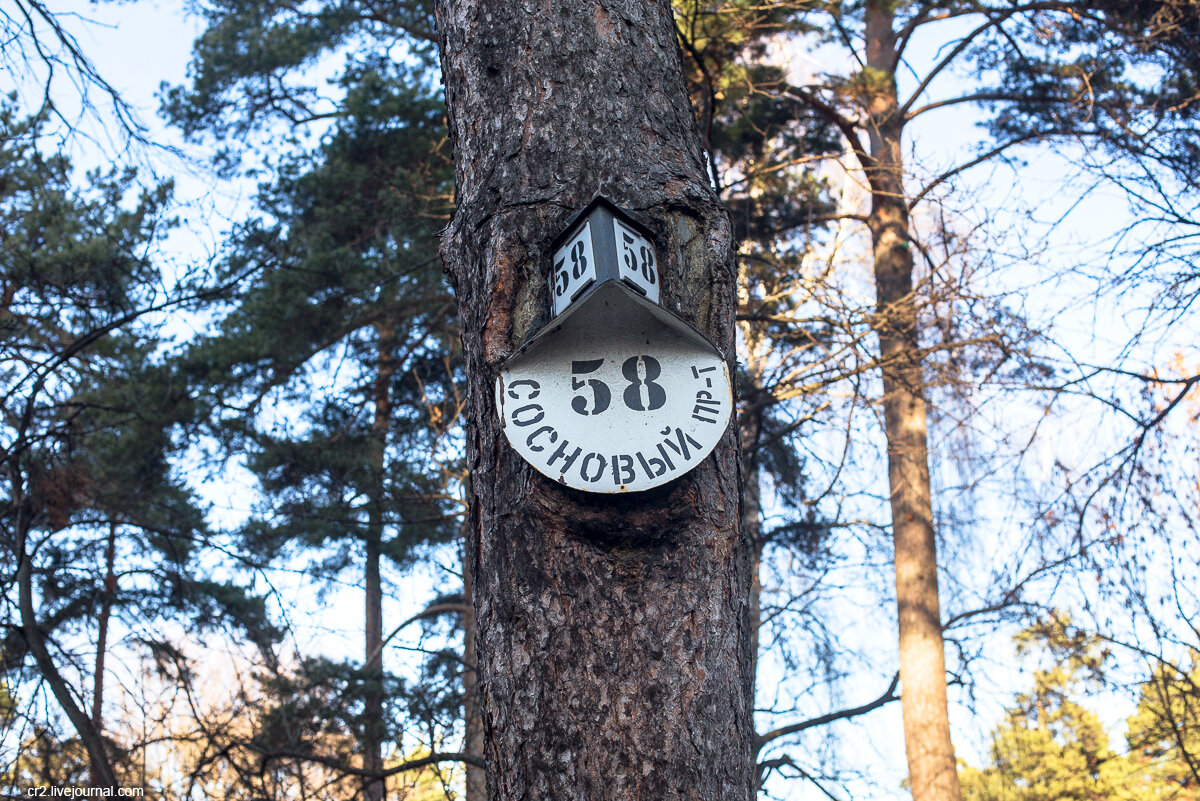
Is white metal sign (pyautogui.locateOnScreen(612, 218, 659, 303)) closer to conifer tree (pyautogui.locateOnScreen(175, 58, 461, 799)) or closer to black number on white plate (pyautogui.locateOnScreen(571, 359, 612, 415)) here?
black number on white plate (pyautogui.locateOnScreen(571, 359, 612, 415))

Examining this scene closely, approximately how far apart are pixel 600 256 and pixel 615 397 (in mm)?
274

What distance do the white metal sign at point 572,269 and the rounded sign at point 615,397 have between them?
0.23ft

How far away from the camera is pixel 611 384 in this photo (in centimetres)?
194

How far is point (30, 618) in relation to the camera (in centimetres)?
516

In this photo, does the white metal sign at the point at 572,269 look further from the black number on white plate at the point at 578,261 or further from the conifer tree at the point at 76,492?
the conifer tree at the point at 76,492

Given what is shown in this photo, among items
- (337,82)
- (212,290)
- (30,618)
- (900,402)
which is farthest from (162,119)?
(900,402)

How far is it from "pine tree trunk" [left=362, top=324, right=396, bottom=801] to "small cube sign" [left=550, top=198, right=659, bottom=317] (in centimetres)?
474

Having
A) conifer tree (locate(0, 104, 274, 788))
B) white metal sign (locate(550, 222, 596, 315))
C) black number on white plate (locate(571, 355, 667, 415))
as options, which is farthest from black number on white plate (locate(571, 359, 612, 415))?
conifer tree (locate(0, 104, 274, 788))

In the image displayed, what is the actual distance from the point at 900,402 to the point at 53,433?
6325 mm

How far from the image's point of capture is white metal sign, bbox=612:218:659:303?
6.33ft

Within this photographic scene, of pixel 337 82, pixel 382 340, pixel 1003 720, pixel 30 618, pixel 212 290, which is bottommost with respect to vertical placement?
pixel 1003 720

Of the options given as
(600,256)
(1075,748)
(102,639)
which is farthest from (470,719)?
(1075,748)

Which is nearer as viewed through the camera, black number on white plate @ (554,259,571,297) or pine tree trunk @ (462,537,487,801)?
black number on white plate @ (554,259,571,297)

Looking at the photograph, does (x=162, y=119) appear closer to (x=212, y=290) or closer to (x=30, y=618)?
(x=212, y=290)
